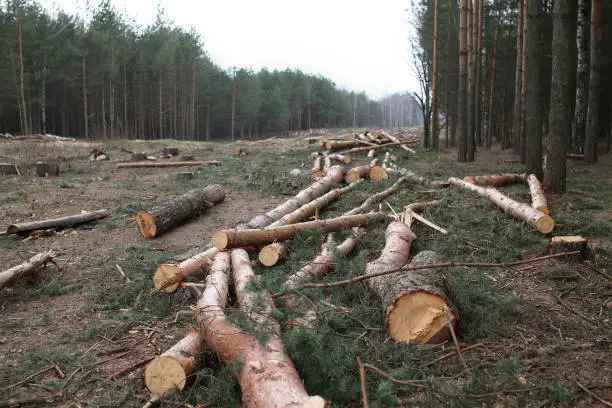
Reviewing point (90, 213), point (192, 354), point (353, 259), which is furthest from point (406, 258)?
point (90, 213)

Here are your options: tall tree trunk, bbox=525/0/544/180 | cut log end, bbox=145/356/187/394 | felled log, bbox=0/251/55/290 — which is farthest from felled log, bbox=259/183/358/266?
tall tree trunk, bbox=525/0/544/180

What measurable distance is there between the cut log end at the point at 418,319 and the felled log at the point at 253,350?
1.01 meters

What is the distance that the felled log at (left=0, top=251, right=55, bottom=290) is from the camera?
18.1ft

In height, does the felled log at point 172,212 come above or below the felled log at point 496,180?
below

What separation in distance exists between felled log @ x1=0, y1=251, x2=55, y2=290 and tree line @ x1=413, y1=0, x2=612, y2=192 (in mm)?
8826

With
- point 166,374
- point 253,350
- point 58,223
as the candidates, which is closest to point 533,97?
point 253,350

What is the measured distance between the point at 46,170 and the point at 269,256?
12.0 m

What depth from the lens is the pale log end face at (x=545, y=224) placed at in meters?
6.37

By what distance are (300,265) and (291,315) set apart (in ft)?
4.97

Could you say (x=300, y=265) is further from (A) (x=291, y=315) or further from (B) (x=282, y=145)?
(B) (x=282, y=145)

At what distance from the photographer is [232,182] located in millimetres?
13547

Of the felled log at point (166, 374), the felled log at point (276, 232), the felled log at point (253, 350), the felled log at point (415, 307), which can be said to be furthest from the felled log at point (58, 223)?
the felled log at point (415, 307)

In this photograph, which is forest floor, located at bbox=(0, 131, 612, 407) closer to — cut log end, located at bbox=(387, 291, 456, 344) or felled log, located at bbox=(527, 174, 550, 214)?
cut log end, located at bbox=(387, 291, 456, 344)

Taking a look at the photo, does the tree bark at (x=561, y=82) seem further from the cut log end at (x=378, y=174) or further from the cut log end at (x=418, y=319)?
the cut log end at (x=418, y=319)
